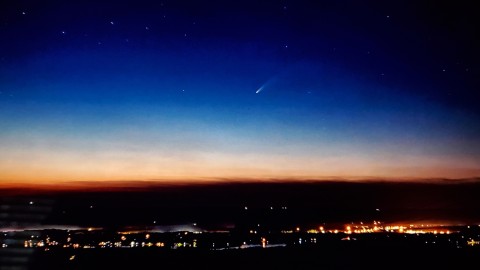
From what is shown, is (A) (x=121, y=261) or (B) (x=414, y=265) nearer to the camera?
(B) (x=414, y=265)

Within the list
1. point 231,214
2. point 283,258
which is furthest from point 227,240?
point 231,214

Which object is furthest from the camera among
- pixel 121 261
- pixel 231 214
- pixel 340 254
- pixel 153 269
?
pixel 231 214

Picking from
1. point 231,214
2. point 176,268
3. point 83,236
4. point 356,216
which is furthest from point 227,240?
point 356,216

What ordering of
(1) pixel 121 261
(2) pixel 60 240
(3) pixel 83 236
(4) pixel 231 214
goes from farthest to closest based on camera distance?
(4) pixel 231 214
(3) pixel 83 236
(2) pixel 60 240
(1) pixel 121 261

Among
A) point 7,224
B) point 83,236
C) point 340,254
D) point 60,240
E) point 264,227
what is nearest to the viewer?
point 340,254

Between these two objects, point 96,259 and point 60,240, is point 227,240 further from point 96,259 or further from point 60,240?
point 96,259

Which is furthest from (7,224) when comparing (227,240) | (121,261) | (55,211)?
(121,261)

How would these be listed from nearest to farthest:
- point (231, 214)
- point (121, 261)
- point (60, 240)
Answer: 1. point (121, 261)
2. point (60, 240)
3. point (231, 214)

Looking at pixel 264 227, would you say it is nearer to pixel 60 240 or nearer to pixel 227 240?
pixel 227 240

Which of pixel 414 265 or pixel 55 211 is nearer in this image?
pixel 414 265
